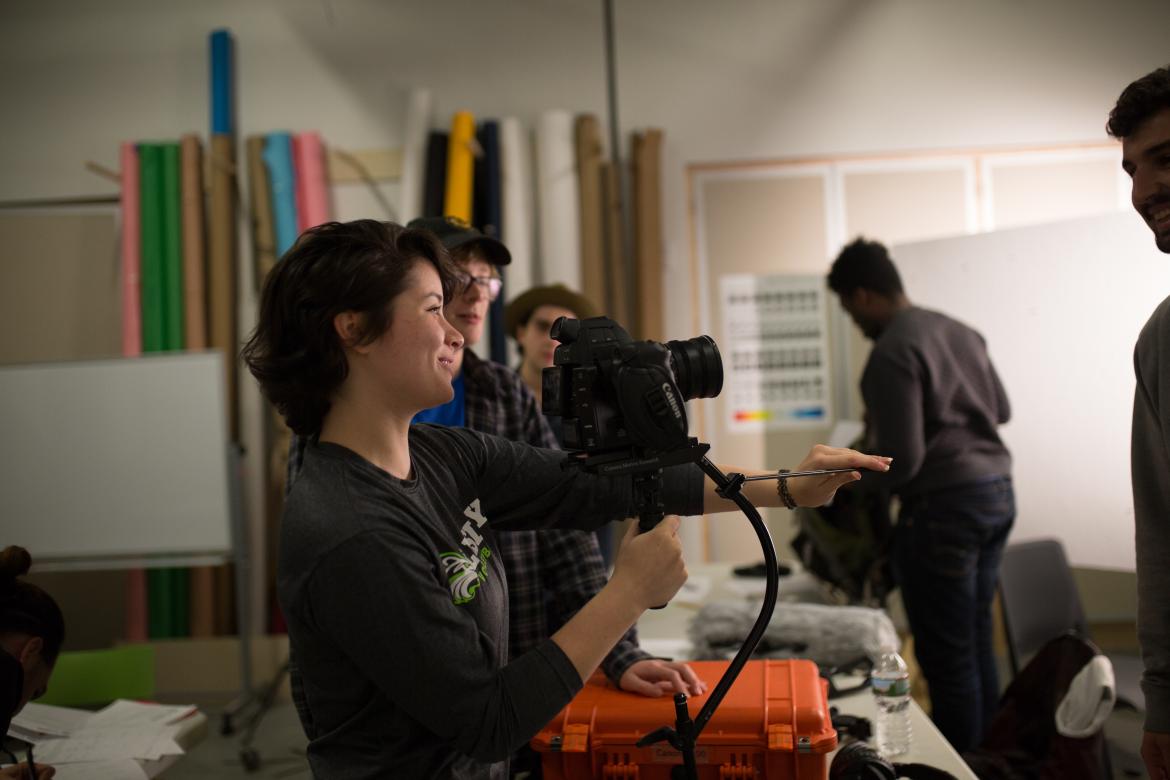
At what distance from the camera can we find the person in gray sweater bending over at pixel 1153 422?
131 centimetres

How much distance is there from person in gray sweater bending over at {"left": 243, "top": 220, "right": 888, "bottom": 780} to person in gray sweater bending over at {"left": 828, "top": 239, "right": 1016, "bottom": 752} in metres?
1.65

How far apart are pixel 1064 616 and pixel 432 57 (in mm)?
3590

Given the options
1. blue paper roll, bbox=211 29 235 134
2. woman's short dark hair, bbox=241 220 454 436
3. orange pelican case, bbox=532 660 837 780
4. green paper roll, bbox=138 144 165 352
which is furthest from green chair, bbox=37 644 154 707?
blue paper roll, bbox=211 29 235 134

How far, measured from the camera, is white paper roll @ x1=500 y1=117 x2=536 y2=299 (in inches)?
170

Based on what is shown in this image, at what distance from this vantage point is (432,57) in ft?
14.8

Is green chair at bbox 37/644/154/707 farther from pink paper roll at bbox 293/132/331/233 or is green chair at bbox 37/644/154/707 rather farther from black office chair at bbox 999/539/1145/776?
pink paper roll at bbox 293/132/331/233

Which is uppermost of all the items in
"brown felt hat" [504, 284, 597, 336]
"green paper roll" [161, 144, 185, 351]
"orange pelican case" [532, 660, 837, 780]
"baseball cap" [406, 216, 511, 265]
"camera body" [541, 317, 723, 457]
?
"green paper roll" [161, 144, 185, 351]

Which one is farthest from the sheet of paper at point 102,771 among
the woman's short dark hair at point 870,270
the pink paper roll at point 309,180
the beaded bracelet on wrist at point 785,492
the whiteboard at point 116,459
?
the pink paper roll at point 309,180

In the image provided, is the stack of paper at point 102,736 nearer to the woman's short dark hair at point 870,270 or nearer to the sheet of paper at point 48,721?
the sheet of paper at point 48,721

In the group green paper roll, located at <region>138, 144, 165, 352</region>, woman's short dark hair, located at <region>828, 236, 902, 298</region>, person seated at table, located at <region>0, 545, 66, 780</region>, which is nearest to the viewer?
person seated at table, located at <region>0, 545, 66, 780</region>

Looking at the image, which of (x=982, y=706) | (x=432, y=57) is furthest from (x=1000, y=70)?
(x=982, y=706)

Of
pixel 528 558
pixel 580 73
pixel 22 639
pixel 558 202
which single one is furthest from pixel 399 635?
pixel 580 73

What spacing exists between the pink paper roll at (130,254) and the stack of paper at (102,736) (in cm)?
270

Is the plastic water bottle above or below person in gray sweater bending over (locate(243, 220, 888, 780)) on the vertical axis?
below
